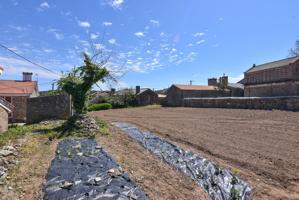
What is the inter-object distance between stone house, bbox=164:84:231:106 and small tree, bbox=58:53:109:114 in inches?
1338

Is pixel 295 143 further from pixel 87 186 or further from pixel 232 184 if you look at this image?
pixel 87 186

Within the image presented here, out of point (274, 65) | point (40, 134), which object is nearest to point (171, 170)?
point (40, 134)

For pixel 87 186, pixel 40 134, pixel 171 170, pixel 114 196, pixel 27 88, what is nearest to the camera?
pixel 114 196

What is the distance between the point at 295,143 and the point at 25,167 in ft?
30.8

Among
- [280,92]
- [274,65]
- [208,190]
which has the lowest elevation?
[208,190]

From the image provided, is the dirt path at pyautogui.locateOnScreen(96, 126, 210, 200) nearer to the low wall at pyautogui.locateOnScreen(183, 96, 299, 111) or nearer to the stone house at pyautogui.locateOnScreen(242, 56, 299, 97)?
the low wall at pyautogui.locateOnScreen(183, 96, 299, 111)

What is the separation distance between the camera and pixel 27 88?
34.2 m

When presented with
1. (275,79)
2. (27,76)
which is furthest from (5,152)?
(275,79)

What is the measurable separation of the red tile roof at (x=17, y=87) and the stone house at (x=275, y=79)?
30454 mm

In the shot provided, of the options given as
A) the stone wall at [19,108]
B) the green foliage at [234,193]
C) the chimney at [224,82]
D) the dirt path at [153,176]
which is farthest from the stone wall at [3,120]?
the chimney at [224,82]

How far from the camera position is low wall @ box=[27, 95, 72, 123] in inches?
817

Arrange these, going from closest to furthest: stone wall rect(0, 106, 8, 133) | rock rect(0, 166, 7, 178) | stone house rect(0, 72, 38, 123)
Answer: rock rect(0, 166, 7, 178) < stone wall rect(0, 106, 8, 133) < stone house rect(0, 72, 38, 123)

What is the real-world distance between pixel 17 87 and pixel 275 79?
32.5 metres

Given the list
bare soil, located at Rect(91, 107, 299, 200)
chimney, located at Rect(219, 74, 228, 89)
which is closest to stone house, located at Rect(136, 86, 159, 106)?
chimney, located at Rect(219, 74, 228, 89)
